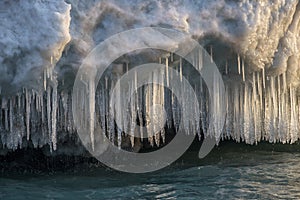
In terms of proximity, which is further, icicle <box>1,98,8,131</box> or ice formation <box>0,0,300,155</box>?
→ icicle <box>1,98,8,131</box>

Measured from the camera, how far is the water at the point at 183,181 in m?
5.25

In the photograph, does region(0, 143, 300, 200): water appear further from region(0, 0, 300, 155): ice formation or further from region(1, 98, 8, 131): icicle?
region(1, 98, 8, 131): icicle

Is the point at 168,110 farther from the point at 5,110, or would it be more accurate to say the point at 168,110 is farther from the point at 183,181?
the point at 5,110

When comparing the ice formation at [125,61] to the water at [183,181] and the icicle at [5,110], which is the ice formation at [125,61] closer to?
the icicle at [5,110]

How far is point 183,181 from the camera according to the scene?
593 centimetres

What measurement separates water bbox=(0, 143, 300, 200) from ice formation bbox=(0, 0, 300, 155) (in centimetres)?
50

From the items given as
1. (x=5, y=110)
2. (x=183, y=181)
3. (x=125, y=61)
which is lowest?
(x=183, y=181)

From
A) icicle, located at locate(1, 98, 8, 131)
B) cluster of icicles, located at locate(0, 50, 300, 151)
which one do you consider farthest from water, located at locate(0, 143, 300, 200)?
icicle, located at locate(1, 98, 8, 131)

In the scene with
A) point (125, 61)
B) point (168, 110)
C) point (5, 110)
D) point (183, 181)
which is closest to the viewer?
point (125, 61)

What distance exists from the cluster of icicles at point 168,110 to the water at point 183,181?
1.48ft

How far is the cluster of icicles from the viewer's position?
224 inches

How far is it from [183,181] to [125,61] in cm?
160

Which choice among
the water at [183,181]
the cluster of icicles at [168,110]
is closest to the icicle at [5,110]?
the cluster of icicles at [168,110]

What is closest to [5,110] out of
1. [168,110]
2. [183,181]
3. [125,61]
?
[125,61]
